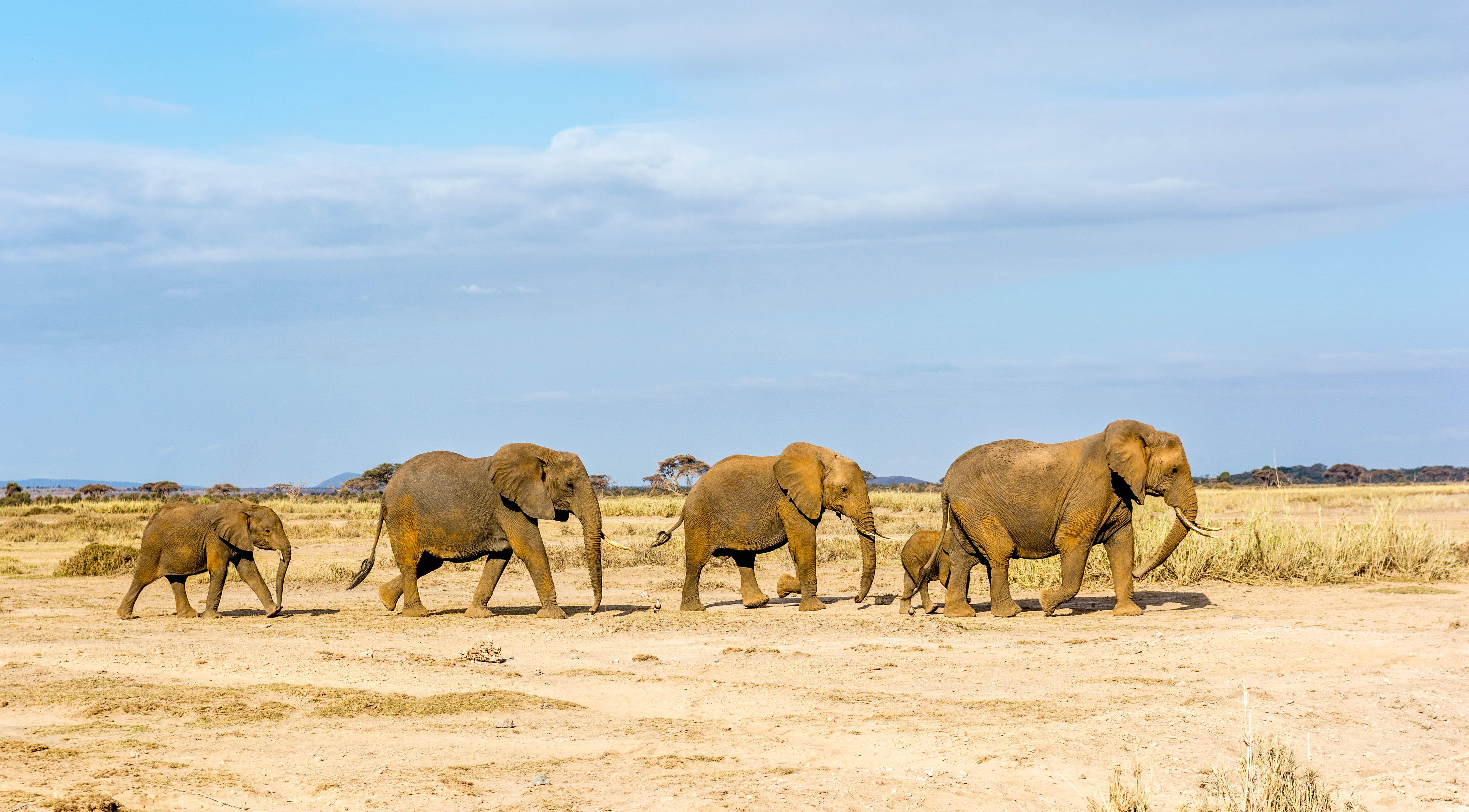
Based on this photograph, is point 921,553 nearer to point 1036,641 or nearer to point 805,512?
point 805,512

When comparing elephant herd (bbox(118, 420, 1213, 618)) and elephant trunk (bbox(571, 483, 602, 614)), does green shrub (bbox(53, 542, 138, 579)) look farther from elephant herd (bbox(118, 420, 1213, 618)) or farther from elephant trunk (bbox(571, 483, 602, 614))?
elephant trunk (bbox(571, 483, 602, 614))

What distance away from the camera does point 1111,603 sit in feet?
57.4

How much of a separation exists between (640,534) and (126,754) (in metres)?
→ 24.0

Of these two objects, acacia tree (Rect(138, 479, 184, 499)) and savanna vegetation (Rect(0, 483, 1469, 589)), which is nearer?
savanna vegetation (Rect(0, 483, 1469, 589))

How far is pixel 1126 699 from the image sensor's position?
34.2 feet

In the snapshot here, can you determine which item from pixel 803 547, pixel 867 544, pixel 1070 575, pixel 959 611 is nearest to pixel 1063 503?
pixel 1070 575

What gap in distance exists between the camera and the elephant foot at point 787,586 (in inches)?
714

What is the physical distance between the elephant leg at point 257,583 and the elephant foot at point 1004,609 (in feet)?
30.9

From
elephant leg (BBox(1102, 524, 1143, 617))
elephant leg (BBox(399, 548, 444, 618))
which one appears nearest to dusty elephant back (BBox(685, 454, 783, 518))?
elephant leg (BBox(399, 548, 444, 618))

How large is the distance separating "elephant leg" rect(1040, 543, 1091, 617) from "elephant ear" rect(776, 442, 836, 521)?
124 inches

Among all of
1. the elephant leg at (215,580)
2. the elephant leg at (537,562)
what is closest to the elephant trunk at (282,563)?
the elephant leg at (215,580)

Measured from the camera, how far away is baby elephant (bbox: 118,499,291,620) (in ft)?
56.9

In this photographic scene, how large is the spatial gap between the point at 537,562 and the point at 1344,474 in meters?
110

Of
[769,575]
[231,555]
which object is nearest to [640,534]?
[769,575]
